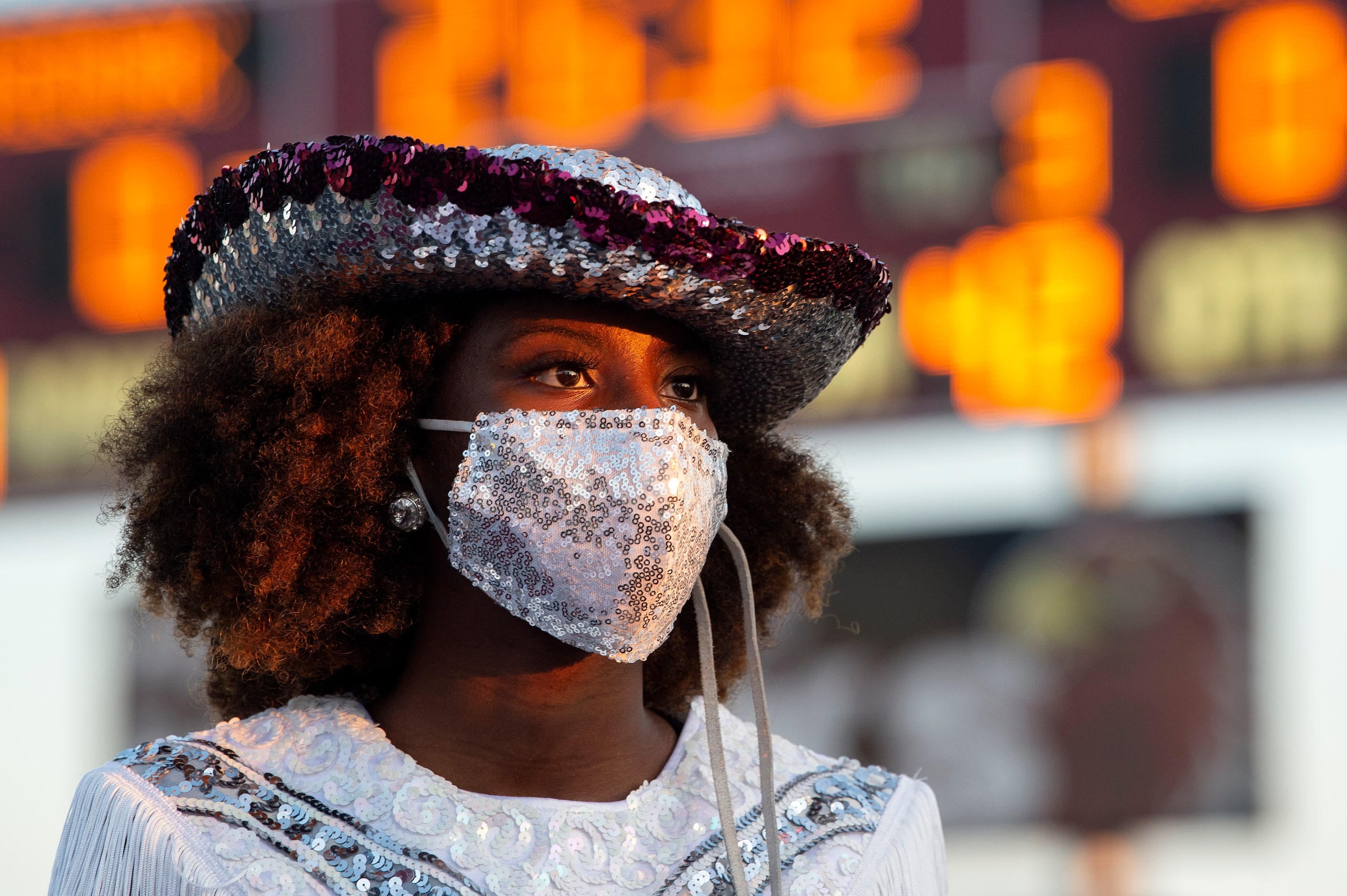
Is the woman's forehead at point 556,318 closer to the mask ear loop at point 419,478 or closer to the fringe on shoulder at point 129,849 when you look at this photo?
the mask ear loop at point 419,478

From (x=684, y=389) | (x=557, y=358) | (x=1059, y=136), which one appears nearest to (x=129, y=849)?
(x=557, y=358)

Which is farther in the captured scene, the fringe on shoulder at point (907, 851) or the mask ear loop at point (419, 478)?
the fringe on shoulder at point (907, 851)

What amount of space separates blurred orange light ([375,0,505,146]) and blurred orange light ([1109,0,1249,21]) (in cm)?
249

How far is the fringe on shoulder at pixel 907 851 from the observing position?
7.47ft

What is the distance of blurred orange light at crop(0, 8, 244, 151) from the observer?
8078 mm

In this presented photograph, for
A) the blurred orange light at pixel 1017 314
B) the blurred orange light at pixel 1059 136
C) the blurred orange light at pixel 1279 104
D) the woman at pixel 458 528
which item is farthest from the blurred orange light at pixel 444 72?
the woman at pixel 458 528

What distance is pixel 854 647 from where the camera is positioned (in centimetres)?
655

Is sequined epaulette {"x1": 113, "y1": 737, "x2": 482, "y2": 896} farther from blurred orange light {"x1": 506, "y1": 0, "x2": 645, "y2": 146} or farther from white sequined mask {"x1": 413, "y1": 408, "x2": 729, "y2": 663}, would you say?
blurred orange light {"x1": 506, "y1": 0, "x2": 645, "y2": 146}

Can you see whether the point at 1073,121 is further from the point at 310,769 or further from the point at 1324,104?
the point at 310,769

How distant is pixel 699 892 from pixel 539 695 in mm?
298

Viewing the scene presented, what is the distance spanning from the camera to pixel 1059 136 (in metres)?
6.68

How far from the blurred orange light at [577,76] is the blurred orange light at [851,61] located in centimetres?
65

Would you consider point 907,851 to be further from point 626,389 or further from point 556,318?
point 556,318

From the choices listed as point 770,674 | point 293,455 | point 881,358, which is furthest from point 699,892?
point 881,358
